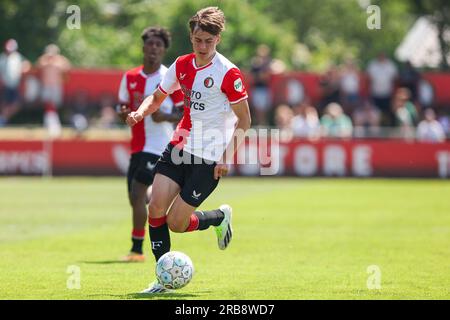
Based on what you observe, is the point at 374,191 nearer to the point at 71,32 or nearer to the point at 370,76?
the point at 370,76

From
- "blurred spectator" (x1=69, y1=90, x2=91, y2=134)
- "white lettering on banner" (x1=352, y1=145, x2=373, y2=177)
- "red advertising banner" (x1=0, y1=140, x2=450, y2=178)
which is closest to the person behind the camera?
"red advertising banner" (x1=0, y1=140, x2=450, y2=178)

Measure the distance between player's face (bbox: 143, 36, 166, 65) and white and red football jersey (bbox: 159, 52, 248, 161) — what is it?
259cm

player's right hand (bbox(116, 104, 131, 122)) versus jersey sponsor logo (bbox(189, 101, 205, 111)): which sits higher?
player's right hand (bbox(116, 104, 131, 122))

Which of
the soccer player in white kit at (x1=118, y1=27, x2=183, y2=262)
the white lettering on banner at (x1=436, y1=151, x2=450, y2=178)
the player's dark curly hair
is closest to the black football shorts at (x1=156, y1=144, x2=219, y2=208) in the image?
the soccer player in white kit at (x1=118, y1=27, x2=183, y2=262)

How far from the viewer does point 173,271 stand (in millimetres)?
10172

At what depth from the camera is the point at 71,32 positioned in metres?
42.4

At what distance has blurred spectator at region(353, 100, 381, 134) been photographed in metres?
31.2

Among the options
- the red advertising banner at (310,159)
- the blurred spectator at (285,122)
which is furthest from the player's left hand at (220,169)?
the blurred spectator at (285,122)

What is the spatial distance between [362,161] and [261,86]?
13.3 feet

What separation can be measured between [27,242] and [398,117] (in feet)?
58.3

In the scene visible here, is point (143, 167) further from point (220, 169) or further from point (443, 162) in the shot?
point (443, 162)

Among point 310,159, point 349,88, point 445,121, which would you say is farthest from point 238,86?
point 349,88

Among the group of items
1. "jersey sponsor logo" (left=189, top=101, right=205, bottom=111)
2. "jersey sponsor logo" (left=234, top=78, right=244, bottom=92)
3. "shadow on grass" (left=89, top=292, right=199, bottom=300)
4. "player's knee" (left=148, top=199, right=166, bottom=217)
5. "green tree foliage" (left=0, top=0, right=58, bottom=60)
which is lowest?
"shadow on grass" (left=89, top=292, right=199, bottom=300)

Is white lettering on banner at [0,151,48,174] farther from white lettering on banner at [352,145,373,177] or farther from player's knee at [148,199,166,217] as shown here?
player's knee at [148,199,166,217]
